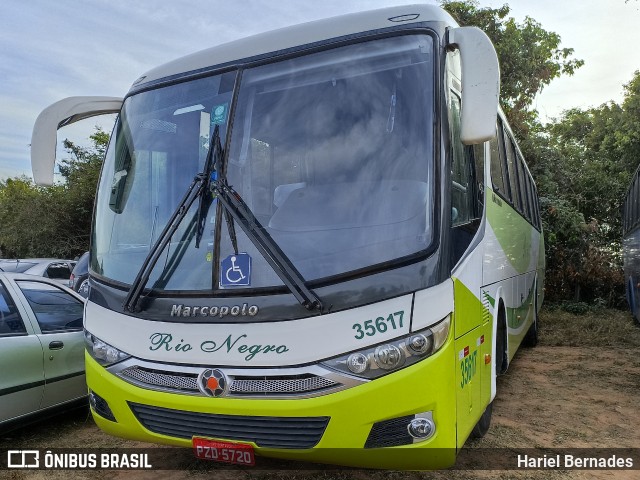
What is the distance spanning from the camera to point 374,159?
3334 mm

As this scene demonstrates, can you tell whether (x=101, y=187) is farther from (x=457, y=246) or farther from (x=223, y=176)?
(x=457, y=246)

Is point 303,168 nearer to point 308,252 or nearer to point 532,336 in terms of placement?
point 308,252

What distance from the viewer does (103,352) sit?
11.7 ft

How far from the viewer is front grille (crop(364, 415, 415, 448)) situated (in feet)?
9.56

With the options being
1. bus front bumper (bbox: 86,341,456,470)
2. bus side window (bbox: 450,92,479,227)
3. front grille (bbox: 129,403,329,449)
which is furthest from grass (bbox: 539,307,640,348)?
front grille (bbox: 129,403,329,449)

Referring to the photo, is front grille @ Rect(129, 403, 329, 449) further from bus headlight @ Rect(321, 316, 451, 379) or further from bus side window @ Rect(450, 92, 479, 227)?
bus side window @ Rect(450, 92, 479, 227)

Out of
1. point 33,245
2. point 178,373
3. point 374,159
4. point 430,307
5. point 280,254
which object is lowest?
point 33,245

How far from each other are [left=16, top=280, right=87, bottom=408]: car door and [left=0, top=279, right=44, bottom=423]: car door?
0.09 m

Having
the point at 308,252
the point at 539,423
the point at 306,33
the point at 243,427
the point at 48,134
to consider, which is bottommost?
the point at 539,423

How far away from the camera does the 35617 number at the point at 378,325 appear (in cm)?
294

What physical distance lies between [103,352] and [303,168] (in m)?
1.71

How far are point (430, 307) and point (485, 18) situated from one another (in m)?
16.9

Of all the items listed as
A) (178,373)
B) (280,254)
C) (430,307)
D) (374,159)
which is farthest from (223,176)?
(430,307)

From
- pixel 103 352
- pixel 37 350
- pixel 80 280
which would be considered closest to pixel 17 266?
pixel 80 280
